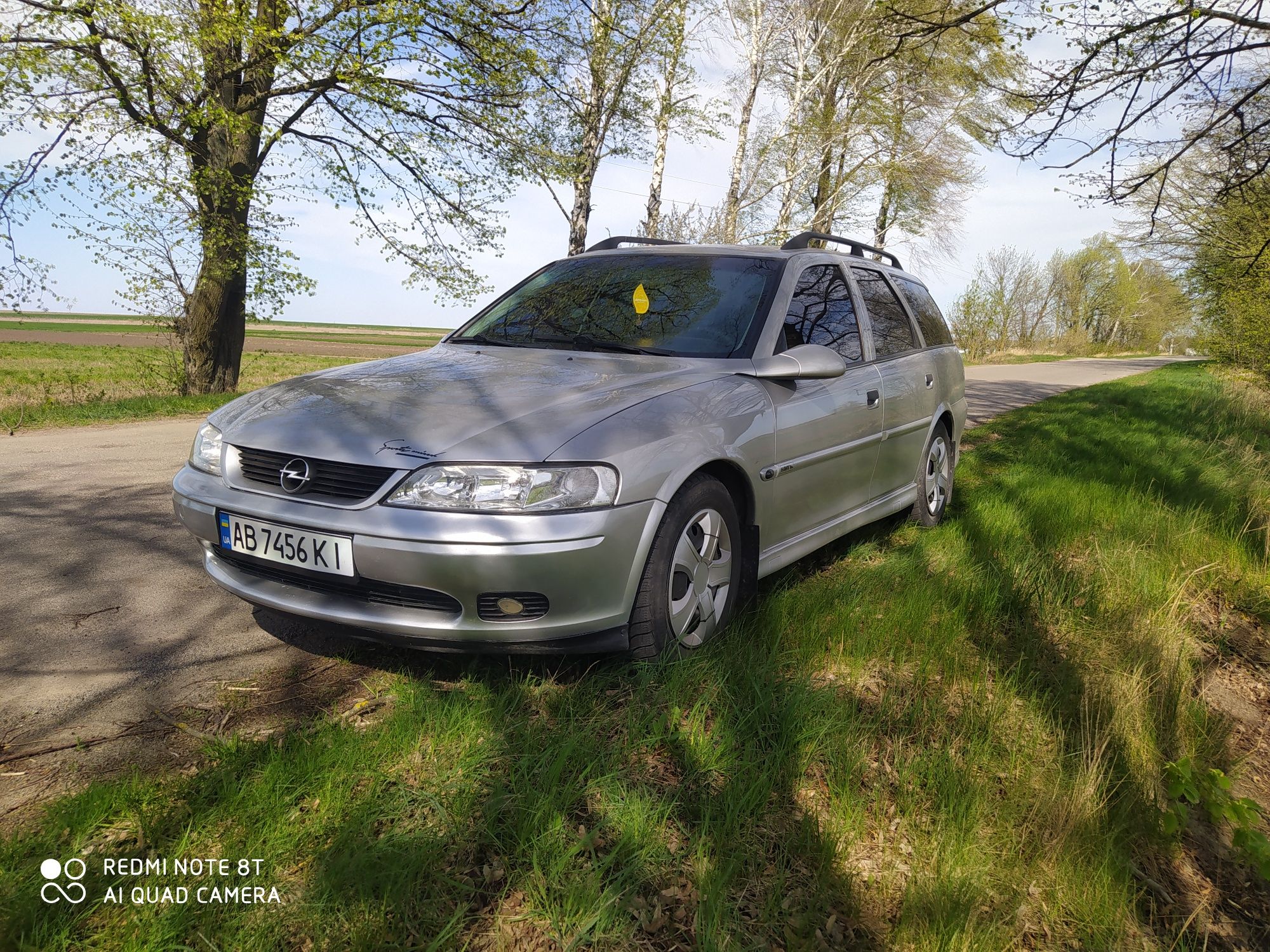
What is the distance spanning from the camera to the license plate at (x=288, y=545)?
2480 mm

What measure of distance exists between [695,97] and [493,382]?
15440 mm

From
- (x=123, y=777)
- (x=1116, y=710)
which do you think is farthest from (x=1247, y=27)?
(x=123, y=777)

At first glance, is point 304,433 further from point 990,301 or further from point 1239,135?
point 990,301

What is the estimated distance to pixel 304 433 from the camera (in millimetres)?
2695

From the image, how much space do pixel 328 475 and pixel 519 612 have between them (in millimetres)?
771

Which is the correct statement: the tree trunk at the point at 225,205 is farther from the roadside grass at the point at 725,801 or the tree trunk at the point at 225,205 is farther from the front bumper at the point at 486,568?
the roadside grass at the point at 725,801

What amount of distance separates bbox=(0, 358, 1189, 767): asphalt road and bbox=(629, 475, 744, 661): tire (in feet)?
3.82

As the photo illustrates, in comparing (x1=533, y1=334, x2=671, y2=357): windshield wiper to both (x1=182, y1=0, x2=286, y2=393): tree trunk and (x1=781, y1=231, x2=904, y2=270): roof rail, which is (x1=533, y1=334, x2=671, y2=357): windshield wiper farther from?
(x1=182, y1=0, x2=286, y2=393): tree trunk

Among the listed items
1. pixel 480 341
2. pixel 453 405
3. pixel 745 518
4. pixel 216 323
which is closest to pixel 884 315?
pixel 745 518

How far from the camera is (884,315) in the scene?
4.74 m

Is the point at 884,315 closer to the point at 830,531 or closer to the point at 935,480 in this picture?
the point at 935,480

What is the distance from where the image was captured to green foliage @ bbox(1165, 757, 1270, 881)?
91.3 inches

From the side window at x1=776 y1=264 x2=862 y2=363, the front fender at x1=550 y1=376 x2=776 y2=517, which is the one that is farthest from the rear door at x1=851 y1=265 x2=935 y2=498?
the front fender at x1=550 y1=376 x2=776 y2=517

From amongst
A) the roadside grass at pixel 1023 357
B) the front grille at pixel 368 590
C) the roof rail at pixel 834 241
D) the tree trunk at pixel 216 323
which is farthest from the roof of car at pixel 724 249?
the roadside grass at pixel 1023 357
